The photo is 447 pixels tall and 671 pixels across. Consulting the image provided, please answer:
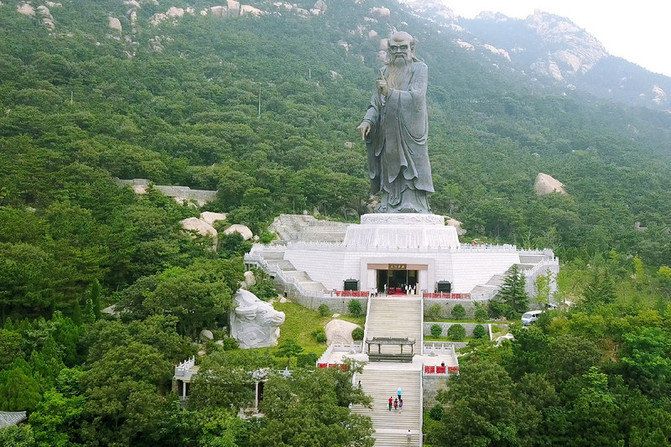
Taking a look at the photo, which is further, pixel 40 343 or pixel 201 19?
pixel 201 19

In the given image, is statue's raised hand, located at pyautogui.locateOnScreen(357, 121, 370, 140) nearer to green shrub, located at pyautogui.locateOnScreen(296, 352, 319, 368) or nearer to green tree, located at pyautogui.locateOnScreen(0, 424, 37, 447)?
green shrub, located at pyautogui.locateOnScreen(296, 352, 319, 368)

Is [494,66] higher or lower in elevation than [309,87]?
higher

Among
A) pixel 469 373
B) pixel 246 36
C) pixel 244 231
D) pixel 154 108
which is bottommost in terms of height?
pixel 469 373

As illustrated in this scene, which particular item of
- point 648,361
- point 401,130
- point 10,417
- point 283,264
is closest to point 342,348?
point 648,361

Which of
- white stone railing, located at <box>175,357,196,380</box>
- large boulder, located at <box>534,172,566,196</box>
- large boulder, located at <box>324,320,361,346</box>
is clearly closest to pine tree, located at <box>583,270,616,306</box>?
large boulder, located at <box>324,320,361,346</box>

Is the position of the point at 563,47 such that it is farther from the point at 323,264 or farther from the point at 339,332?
the point at 339,332

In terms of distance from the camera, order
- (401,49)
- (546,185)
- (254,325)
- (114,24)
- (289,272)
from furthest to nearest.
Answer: (114,24) → (546,185) → (401,49) → (289,272) → (254,325)

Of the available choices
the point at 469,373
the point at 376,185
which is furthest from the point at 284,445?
the point at 376,185

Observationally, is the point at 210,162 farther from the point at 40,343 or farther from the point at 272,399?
the point at 272,399
